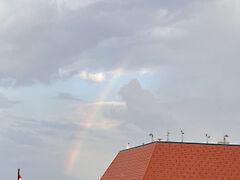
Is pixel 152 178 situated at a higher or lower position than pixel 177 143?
lower

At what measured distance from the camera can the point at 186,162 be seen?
530 ft

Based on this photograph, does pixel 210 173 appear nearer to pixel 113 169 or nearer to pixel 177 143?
pixel 177 143

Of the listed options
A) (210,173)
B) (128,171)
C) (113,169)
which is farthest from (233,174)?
(113,169)

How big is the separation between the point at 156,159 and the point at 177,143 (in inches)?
331

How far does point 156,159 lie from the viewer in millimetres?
161500

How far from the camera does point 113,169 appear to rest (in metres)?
192

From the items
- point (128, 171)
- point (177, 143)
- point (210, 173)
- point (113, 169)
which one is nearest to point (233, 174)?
point (210, 173)

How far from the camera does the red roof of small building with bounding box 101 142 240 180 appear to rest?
15912 centimetres

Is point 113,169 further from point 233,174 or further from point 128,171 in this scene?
point 233,174

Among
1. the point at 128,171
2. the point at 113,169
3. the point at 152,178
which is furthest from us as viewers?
the point at 113,169

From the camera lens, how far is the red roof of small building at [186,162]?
159 m

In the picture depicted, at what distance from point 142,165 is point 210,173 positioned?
17986mm

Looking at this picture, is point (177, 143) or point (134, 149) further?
point (134, 149)

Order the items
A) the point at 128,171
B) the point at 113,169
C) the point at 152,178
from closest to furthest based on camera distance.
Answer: the point at 152,178 → the point at 128,171 → the point at 113,169
